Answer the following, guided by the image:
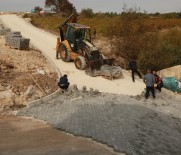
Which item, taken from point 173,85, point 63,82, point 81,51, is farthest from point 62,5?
point 63,82

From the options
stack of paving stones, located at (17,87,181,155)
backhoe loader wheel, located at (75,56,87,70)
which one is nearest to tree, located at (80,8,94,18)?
backhoe loader wheel, located at (75,56,87,70)

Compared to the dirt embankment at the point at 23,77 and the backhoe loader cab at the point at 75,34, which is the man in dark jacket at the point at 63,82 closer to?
the dirt embankment at the point at 23,77

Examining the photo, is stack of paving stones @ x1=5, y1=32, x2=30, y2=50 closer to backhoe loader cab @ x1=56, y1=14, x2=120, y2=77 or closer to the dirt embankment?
the dirt embankment

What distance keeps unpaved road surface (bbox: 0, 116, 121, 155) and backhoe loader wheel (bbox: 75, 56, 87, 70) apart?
27.0 feet

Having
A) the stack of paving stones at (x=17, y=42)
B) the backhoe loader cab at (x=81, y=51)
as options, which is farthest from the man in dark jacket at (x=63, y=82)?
the stack of paving stones at (x=17, y=42)

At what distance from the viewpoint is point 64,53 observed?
74.9 ft

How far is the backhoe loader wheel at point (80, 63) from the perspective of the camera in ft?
68.2

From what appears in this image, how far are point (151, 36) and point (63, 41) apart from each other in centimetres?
725

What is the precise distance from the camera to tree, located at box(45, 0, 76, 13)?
201ft

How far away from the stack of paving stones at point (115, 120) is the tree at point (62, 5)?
4598 cm

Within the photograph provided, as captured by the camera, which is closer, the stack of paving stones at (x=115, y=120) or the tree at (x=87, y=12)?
the stack of paving stones at (x=115, y=120)

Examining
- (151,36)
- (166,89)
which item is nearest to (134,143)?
(166,89)

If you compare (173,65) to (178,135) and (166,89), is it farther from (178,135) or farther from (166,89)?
(178,135)

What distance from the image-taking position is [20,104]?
15.4 m
